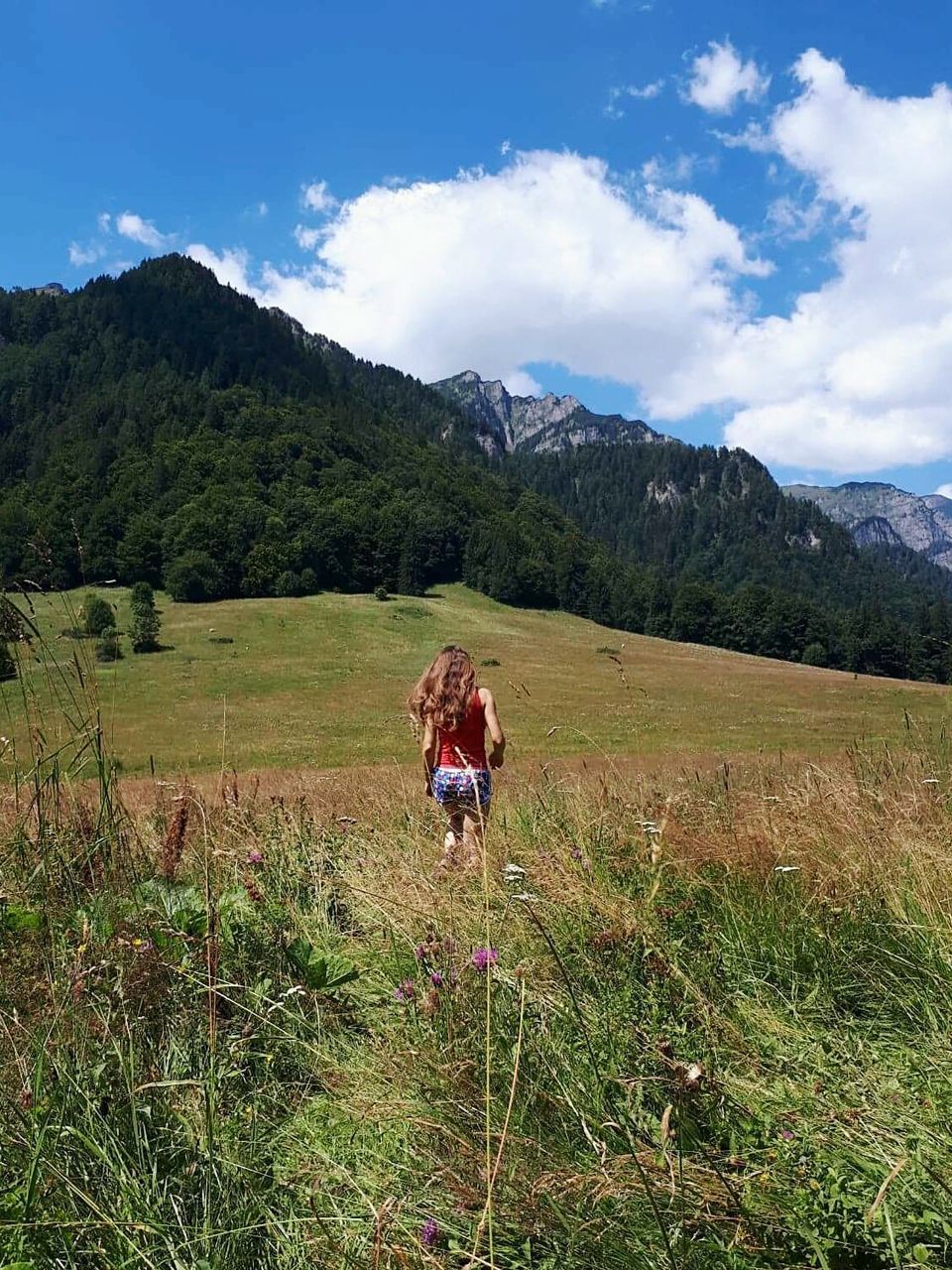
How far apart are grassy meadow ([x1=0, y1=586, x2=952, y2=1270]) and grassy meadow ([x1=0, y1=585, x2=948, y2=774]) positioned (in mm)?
1270

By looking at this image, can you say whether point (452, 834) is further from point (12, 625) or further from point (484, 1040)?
point (12, 625)

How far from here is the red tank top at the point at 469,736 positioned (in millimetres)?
5914

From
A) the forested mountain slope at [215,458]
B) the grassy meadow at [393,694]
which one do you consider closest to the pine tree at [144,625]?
the grassy meadow at [393,694]

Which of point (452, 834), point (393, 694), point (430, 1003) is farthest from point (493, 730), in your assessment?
point (393, 694)

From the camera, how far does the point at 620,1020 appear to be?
2252 millimetres

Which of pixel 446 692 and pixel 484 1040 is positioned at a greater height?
pixel 446 692

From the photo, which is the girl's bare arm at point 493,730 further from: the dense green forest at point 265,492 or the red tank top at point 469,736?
the dense green forest at point 265,492

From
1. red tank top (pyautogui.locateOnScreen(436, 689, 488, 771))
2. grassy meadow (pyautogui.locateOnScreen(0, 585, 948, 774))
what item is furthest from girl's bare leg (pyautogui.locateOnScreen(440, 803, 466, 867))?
grassy meadow (pyautogui.locateOnScreen(0, 585, 948, 774))

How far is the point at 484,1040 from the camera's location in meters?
2.21

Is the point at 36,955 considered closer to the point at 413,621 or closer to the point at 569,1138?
the point at 569,1138

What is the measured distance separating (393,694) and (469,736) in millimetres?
44432

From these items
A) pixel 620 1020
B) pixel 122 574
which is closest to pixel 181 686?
pixel 122 574

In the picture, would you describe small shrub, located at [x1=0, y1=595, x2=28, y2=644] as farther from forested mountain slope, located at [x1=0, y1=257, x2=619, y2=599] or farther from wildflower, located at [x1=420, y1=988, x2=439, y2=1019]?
forested mountain slope, located at [x1=0, y1=257, x2=619, y2=599]

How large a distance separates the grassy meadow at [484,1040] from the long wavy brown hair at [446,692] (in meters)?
1.25
